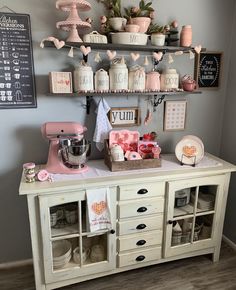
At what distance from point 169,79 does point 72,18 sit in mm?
817

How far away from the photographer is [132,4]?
1.88 metres

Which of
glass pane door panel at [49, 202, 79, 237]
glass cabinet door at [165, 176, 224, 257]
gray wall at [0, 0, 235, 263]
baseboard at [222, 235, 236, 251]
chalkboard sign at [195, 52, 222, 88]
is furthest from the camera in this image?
baseboard at [222, 235, 236, 251]

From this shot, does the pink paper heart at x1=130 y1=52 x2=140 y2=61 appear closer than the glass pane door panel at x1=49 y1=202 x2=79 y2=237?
No

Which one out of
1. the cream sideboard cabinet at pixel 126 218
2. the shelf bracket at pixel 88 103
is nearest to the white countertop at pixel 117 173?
the cream sideboard cabinet at pixel 126 218

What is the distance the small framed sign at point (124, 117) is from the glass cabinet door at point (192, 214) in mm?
652

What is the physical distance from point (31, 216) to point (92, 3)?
1504 mm

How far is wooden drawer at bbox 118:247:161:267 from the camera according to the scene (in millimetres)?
1829

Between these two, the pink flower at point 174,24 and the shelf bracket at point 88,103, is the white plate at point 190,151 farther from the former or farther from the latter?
the pink flower at point 174,24

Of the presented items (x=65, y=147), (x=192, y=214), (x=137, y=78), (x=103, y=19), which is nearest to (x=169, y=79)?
(x=137, y=78)

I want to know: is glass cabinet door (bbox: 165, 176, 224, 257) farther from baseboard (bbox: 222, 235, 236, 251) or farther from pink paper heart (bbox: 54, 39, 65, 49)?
pink paper heart (bbox: 54, 39, 65, 49)

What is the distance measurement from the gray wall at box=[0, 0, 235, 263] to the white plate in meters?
0.25

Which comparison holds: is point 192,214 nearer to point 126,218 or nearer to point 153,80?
point 126,218

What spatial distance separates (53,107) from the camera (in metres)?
1.89

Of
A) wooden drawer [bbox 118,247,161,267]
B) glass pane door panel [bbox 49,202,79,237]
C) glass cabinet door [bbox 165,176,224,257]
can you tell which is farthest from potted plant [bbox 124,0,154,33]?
wooden drawer [bbox 118,247,161,267]
